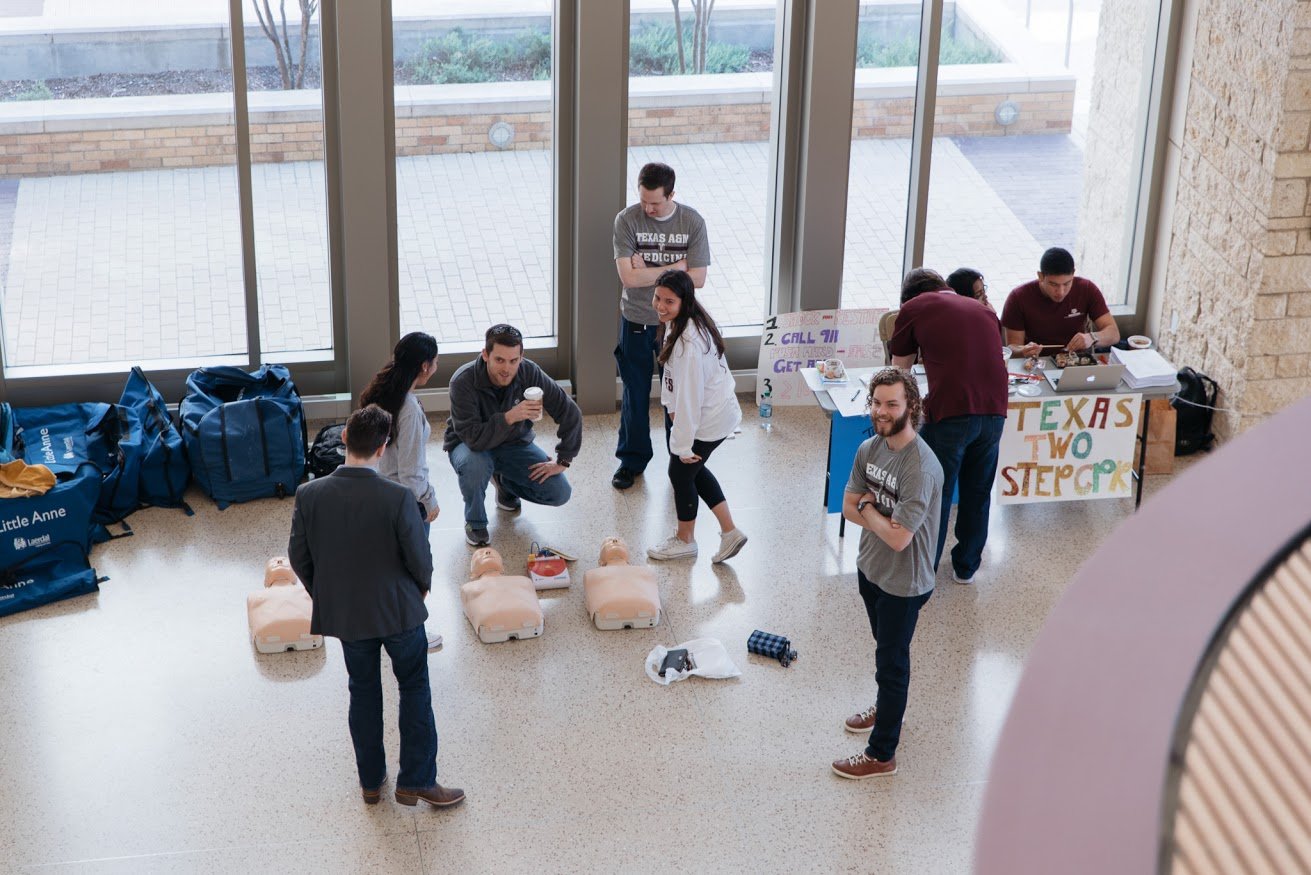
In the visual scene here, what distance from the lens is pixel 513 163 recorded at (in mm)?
8039

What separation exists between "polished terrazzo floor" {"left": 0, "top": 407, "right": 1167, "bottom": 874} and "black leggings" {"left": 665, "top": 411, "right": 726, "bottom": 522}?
1.05ft

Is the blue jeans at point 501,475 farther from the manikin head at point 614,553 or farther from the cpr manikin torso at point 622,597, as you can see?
the cpr manikin torso at point 622,597

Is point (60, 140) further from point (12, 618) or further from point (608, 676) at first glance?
point (608, 676)

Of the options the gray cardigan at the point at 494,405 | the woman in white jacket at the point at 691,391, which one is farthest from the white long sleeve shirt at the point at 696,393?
the gray cardigan at the point at 494,405

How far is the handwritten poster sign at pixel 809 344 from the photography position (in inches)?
323

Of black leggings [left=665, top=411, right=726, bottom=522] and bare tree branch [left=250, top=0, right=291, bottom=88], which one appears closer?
black leggings [left=665, top=411, right=726, bottom=522]

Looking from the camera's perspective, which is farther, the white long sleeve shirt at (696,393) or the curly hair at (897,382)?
the white long sleeve shirt at (696,393)

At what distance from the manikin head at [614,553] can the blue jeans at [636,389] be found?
976mm

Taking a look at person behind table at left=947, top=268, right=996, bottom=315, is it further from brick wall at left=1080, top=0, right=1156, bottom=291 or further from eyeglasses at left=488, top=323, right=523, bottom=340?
brick wall at left=1080, top=0, right=1156, bottom=291

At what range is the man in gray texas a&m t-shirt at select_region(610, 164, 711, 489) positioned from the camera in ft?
23.2

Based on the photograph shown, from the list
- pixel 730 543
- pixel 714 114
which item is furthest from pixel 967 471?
pixel 714 114

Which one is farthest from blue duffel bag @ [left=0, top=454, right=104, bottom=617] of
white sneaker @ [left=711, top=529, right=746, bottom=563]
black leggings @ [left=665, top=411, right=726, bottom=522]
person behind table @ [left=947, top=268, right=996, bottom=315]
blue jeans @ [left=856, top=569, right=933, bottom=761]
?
person behind table @ [left=947, top=268, right=996, bottom=315]

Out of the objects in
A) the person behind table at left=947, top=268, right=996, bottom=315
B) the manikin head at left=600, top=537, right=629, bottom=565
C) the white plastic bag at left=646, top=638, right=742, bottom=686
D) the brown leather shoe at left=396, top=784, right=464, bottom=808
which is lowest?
the brown leather shoe at left=396, top=784, right=464, bottom=808

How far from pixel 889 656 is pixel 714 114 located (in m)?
4.05
